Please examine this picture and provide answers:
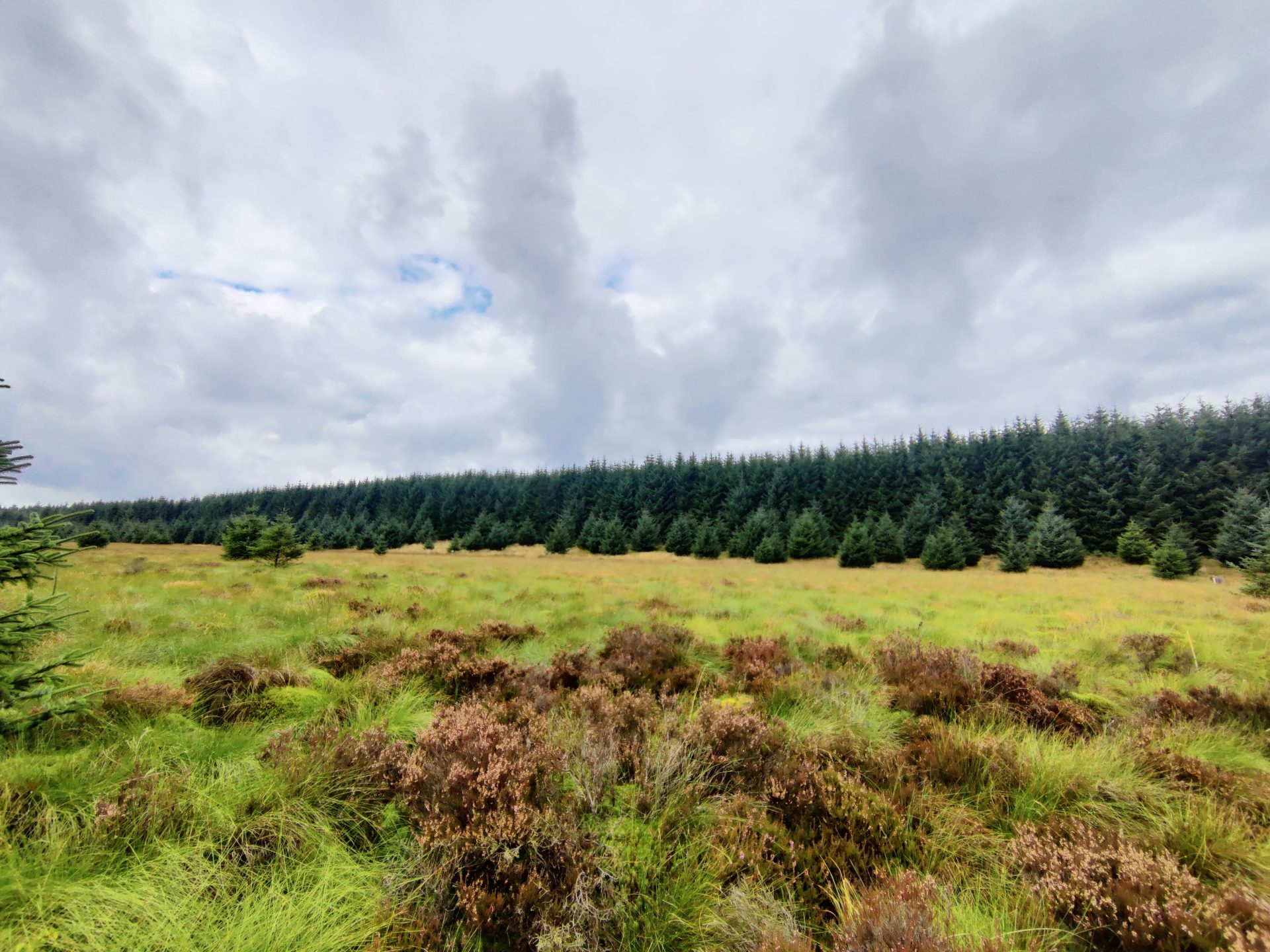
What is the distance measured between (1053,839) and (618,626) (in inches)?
230

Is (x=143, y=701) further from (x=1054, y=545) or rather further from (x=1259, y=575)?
(x=1054, y=545)

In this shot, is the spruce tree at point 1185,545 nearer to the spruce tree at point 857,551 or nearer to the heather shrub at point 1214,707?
the spruce tree at point 857,551

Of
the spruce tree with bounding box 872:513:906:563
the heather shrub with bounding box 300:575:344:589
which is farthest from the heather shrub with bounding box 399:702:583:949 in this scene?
the spruce tree with bounding box 872:513:906:563

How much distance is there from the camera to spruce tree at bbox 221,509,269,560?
967 inches

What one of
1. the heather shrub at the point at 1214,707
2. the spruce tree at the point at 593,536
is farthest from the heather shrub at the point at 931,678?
the spruce tree at the point at 593,536

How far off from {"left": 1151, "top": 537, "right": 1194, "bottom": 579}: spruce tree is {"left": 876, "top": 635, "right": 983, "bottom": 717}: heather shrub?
4224 centimetres

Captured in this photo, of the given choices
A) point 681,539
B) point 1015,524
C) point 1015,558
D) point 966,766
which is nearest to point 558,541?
point 681,539

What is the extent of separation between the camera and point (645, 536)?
54719 mm

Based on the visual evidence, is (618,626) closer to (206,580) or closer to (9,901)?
(9,901)

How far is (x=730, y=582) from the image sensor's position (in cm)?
1841

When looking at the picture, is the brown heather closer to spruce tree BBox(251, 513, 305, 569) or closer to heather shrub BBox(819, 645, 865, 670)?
heather shrub BBox(819, 645, 865, 670)

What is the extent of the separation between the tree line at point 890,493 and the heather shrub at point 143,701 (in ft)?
94.5

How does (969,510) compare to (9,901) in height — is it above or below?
above

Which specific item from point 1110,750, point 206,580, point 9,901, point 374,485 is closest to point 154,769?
point 9,901
